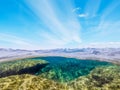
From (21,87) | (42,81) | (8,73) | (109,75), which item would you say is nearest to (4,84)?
(21,87)

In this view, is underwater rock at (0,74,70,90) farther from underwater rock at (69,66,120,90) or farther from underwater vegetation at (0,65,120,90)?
underwater rock at (69,66,120,90)

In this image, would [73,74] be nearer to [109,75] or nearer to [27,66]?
[109,75]

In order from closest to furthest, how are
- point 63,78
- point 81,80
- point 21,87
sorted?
1. point 21,87
2. point 81,80
3. point 63,78

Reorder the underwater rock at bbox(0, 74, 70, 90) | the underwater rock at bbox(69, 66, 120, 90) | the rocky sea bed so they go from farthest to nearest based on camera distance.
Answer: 1. the underwater rock at bbox(69, 66, 120, 90)
2. the rocky sea bed
3. the underwater rock at bbox(0, 74, 70, 90)

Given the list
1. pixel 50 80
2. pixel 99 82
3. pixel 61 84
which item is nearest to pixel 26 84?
pixel 50 80

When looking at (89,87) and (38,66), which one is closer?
(89,87)

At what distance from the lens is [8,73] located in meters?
28.7

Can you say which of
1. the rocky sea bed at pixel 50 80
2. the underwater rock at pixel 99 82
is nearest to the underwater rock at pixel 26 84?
the rocky sea bed at pixel 50 80

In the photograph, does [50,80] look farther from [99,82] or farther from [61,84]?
[99,82]

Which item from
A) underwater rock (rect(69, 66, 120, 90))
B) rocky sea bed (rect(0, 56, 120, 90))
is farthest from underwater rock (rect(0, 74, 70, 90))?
underwater rock (rect(69, 66, 120, 90))

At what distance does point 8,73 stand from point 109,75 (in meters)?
16.5

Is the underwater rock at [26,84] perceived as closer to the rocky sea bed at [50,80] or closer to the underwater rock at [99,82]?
the rocky sea bed at [50,80]

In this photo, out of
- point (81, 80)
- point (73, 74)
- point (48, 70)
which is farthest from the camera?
point (48, 70)

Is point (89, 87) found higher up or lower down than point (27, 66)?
lower down
